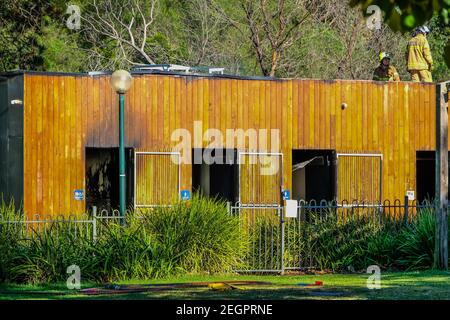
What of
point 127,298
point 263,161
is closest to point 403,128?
point 263,161

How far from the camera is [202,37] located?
1636 inches

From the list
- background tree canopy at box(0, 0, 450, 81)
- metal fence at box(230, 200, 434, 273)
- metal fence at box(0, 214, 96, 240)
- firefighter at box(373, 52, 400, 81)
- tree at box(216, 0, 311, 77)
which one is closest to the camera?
metal fence at box(0, 214, 96, 240)

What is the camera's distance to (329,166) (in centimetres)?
2702

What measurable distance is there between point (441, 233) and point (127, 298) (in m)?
7.15

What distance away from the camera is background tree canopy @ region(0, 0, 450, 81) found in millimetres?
39344

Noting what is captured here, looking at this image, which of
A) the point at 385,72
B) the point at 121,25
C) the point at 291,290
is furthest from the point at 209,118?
the point at 121,25

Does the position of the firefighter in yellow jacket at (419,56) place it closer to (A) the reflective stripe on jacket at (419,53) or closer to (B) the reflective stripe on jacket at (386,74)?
(A) the reflective stripe on jacket at (419,53)

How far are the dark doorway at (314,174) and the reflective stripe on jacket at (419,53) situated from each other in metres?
3.46

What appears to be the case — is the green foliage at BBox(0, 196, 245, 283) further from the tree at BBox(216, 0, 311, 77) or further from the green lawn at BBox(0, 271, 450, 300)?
the tree at BBox(216, 0, 311, 77)

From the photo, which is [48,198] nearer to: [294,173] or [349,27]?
[294,173]

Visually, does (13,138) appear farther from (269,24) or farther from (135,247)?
(269,24)

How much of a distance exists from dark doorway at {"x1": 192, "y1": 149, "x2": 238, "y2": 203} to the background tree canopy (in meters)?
10.6

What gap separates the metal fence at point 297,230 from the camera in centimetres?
2189

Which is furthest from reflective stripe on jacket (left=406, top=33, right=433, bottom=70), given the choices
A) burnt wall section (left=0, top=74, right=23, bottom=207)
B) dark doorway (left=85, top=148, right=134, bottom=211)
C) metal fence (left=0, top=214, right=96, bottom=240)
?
metal fence (left=0, top=214, right=96, bottom=240)
